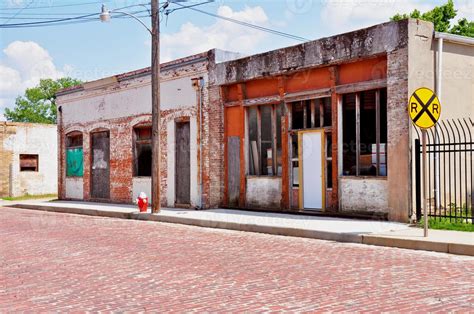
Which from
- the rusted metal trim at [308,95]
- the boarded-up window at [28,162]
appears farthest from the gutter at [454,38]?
the boarded-up window at [28,162]

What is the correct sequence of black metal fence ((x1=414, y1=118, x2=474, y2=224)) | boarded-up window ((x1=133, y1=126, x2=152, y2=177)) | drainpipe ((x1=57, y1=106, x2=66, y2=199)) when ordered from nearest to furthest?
black metal fence ((x1=414, y1=118, x2=474, y2=224)) < boarded-up window ((x1=133, y1=126, x2=152, y2=177)) < drainpipe ((x1=57, y1=106, x2=66, y2=199))

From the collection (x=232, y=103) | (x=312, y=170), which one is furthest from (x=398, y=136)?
(x=232, y=103)

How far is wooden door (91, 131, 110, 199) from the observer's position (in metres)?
25.1

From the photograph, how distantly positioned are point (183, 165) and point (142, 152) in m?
3.09

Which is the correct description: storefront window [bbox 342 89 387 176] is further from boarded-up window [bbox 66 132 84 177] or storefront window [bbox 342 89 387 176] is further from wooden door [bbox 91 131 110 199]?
boarded-up window [bbox 66 132 84 177]

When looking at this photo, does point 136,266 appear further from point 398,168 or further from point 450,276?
point 398,168

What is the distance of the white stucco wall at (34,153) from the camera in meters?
34.2

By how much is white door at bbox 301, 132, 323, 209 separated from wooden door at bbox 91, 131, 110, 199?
1117cm

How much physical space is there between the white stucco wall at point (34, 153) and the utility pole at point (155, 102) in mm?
18860

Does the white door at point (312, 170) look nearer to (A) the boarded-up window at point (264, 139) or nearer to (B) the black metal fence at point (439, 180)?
(A) the boarded-up window at point (264, 139)

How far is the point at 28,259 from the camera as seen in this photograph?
9906mm

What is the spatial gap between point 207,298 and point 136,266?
2618 mm

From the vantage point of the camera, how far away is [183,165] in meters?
20.7

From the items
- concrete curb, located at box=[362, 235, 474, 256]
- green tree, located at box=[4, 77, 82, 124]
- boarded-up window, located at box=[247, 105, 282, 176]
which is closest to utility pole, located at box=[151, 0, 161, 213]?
boarded-up window, located at box=[247, 105, 282, 176]
